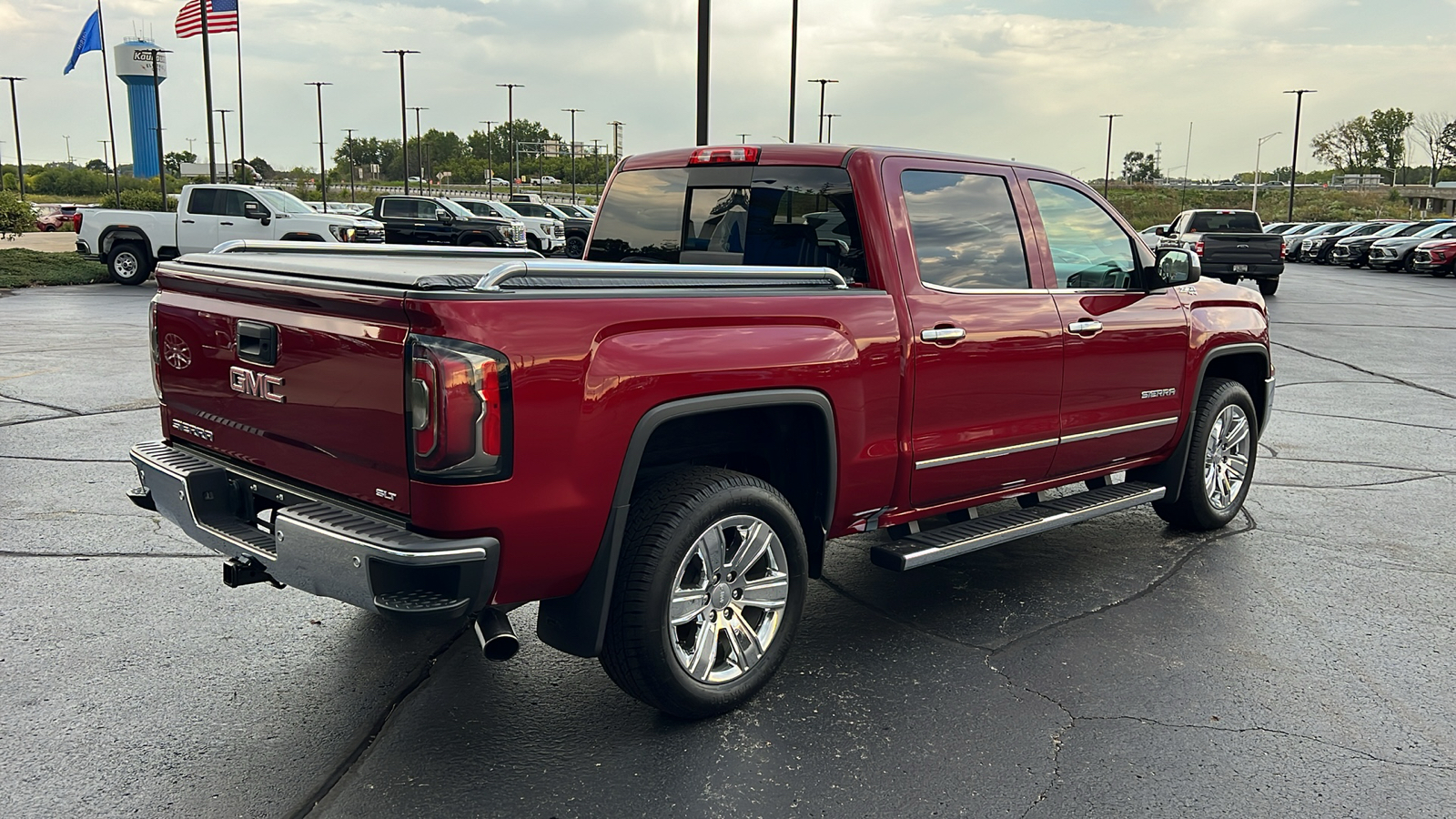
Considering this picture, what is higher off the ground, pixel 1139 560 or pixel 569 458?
pixel 569 458

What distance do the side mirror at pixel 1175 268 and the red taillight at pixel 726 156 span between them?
83.6 inches

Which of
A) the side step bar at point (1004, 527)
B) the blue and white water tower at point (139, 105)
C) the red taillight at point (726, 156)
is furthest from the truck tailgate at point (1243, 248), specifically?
the blue and white water tower at point (139, 105)

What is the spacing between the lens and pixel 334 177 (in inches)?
5576

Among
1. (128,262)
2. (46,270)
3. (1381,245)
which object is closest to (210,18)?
(46,270)

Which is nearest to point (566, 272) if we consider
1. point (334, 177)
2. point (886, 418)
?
point (886, 418)

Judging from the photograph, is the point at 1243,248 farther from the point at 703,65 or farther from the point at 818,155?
the point at 818,155

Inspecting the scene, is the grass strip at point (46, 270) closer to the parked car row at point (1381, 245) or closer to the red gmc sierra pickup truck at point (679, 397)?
the red gmc sierra pickup truck at point (679, 397)

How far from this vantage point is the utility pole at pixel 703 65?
15.9 metres

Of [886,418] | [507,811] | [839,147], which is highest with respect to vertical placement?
[839,147]

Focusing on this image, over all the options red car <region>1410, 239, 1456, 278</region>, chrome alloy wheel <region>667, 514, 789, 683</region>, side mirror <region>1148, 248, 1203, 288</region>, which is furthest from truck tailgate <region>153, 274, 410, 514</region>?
red car <region>1410, 239, 1456, 278</region>

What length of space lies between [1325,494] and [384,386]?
625 cm

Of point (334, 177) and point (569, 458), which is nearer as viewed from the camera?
point (569, 458)

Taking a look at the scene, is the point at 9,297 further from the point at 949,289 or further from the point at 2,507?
the point at 949,289

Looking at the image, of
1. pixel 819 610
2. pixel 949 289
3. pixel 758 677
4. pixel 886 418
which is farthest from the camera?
pixel 819 610
